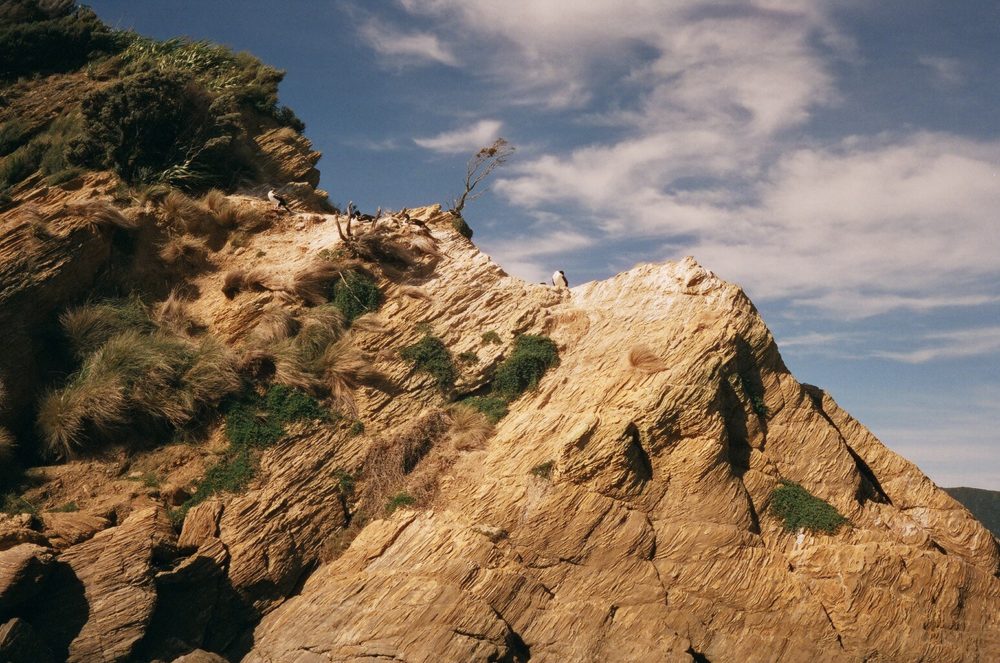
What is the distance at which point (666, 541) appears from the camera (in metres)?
14.4

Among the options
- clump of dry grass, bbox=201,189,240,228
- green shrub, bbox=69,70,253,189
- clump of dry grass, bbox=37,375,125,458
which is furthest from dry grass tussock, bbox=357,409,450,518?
green shrub, bbox=69,70,253,189

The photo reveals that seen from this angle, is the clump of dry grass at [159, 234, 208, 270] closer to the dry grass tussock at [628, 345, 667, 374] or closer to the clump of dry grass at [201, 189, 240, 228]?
the clump of dry grass at [201, 189, 240, 228]

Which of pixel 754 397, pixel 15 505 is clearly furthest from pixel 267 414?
pixel 754 397

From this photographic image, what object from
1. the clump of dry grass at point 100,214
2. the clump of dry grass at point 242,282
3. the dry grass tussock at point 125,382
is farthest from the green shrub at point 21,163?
the clump of dry grass at point 242,282

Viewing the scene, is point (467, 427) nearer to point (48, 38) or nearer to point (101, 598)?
point (101, 598)

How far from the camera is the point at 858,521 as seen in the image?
51.3 feet

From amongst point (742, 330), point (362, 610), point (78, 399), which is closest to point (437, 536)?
point (362, 610)

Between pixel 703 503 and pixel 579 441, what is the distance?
8.86 feet

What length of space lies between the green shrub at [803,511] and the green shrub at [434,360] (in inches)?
289

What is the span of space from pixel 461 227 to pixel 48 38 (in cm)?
1268

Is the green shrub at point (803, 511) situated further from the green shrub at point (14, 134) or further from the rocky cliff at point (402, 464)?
the green shrub at point (14, 134)

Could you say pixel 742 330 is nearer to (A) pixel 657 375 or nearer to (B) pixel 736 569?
(A) pixel 657 375

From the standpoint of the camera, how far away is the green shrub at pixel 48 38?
20719mm

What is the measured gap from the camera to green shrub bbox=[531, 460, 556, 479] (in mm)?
14734
